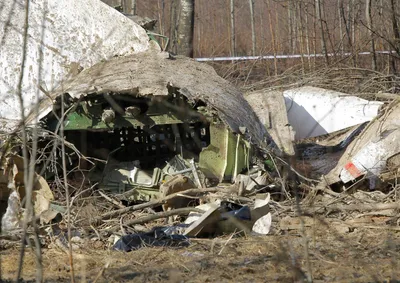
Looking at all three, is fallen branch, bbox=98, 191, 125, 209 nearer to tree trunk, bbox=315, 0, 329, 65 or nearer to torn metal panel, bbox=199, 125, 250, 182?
torn metal panel, bbox=199, 125, 250, 182

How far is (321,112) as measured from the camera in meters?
10.2

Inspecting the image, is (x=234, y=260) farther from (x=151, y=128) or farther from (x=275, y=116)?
(x=275, y=116)

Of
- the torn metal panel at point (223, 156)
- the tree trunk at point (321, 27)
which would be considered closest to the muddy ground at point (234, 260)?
the torn metal panel at point (223, 156)

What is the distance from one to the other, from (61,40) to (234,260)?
3975mm

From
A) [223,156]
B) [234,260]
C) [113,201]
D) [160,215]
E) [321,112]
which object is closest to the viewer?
[234,260]

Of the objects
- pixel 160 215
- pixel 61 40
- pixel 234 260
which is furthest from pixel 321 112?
pixel 234 260

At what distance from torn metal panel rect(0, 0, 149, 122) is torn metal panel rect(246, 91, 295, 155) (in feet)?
5.58

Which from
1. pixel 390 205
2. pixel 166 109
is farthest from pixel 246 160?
pixel 390 205

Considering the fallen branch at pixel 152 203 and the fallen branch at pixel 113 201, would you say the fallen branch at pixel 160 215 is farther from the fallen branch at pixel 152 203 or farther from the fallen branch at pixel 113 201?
the fallen branch at pixel 113 201

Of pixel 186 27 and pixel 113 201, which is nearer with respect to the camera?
pixel 113 201

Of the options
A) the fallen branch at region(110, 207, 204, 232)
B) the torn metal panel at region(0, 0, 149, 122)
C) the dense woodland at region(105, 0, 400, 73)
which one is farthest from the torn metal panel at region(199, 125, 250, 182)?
the dense woodland at region(105, 0, 400, 73)

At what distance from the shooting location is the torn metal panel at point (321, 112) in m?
9.98

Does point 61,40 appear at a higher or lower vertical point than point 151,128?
higher

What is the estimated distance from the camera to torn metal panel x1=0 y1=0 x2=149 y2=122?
27.0 feet
